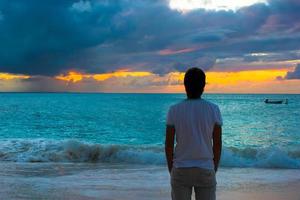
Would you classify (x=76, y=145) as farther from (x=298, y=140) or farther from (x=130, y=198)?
(x=298, y=140)

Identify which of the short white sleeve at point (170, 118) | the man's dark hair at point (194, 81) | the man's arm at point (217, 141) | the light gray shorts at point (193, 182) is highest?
the man's dark hair at point (194, 81)

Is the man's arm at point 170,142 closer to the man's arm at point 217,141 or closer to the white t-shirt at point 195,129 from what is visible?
the white t-shirt at point 195,129

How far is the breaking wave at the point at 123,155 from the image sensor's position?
14477mm

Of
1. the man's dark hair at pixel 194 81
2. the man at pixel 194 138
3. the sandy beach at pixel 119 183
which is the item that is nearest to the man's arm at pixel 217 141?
the man at pixel 194 138

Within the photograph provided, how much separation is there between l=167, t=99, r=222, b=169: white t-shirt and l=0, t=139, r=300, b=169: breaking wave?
10806mm

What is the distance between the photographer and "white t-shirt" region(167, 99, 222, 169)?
146 inches

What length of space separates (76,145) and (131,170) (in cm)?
483

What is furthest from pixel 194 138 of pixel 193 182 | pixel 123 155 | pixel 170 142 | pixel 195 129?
pixel 123 155

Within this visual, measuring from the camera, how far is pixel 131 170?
1224 cm

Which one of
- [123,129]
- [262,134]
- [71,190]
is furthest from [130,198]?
[123,129]

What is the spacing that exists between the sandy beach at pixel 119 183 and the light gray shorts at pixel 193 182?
15.3 feet

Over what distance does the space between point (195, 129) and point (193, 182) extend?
422mm

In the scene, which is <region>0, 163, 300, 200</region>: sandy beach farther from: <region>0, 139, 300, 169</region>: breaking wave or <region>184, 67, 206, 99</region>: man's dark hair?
<region>184, 67, 206, 99</region>: man's dark hair

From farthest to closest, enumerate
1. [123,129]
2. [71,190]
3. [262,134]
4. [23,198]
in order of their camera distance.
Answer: [123,129] → [262,134] → [71,190] → [23,198]
